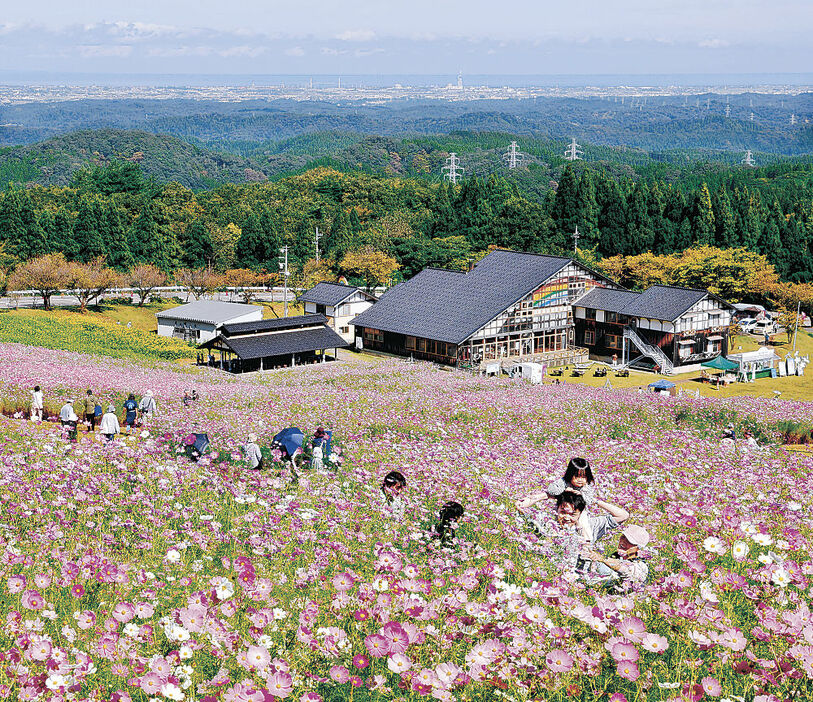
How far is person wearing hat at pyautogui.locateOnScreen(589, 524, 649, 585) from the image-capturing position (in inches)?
Result: 280

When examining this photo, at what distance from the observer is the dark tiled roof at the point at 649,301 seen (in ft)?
172

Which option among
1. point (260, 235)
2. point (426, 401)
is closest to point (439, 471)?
point (426, 401)

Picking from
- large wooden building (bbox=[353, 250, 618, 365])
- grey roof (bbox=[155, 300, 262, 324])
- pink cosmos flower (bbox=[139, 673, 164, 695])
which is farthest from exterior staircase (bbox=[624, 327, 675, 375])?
pink cosmos flower (bbox=[139, 673, 164, 695])

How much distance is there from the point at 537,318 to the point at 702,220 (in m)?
32.5

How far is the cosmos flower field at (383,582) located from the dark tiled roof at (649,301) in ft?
128

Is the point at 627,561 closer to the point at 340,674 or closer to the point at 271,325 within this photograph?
the point at 340,674

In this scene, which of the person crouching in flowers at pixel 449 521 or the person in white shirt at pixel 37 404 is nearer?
the person crouching in flowers at pixel 449 521

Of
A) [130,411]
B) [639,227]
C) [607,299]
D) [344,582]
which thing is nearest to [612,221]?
[639,227]

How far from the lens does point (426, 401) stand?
23.2 m

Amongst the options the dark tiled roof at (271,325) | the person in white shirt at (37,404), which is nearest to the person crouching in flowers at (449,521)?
the person in white shirt at (37,404)

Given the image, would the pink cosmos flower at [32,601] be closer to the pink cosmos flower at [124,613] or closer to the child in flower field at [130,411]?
the pink cosmos flower at [124,613]

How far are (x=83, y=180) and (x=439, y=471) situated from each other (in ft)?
374

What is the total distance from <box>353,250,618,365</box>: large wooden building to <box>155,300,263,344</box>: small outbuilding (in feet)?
23.4

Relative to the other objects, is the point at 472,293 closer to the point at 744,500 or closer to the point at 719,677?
the point at 744,500
